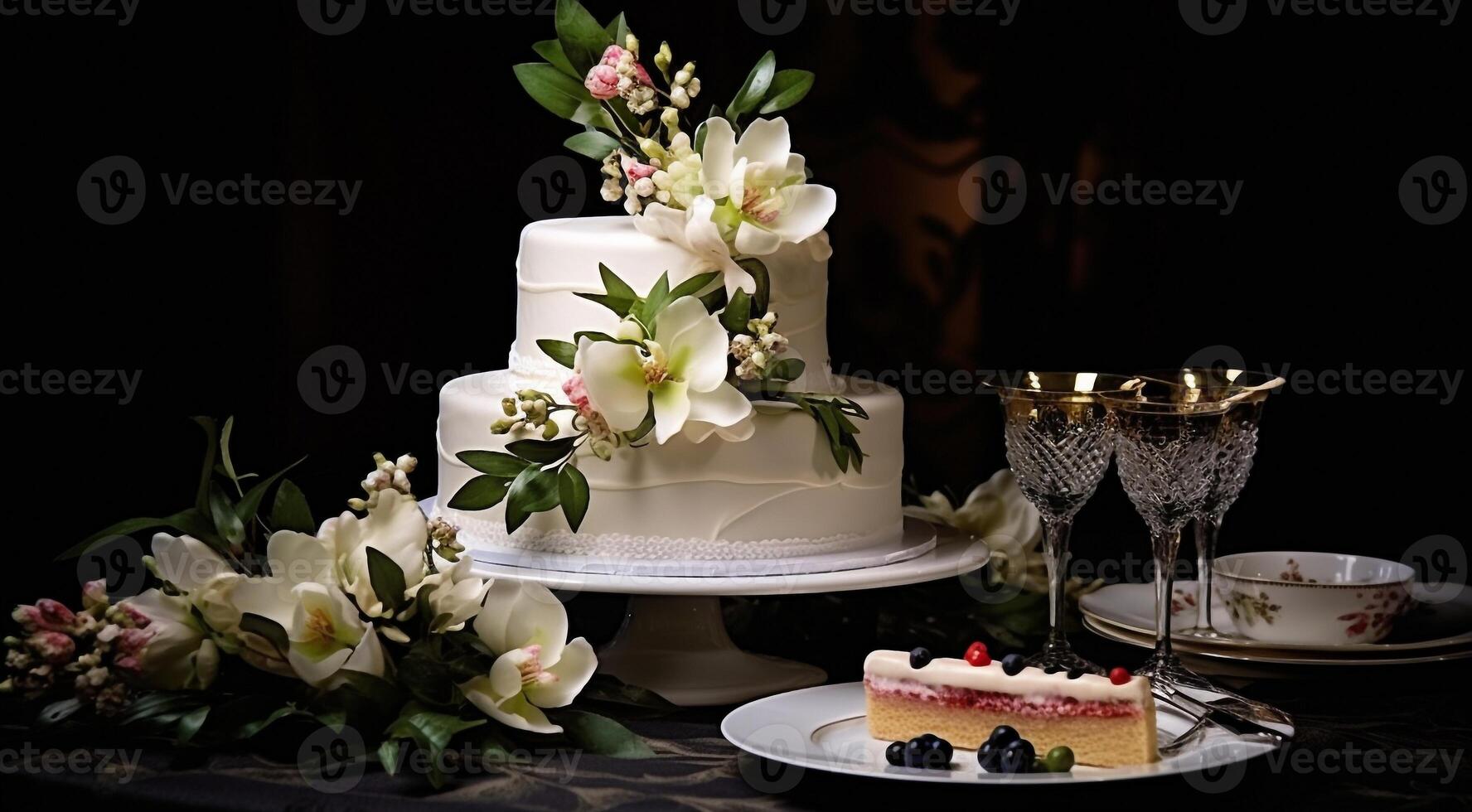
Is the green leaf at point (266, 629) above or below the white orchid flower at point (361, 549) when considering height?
below

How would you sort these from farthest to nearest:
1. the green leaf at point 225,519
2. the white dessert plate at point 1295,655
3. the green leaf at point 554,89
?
the green leaf at point 554,89 < the white dessert plate at point 1295,655 < the green leaf at point 225,519

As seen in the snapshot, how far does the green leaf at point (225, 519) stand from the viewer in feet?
5.65

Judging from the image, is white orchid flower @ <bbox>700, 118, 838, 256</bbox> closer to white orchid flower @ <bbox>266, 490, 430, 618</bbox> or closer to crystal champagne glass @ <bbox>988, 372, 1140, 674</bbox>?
crystal champagne glass @ <bbox>988, 372, 1140, 674</bbox>

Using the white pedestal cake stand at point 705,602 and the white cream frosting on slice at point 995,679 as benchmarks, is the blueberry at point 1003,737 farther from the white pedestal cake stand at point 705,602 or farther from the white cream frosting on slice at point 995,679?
the white pedestal cake stand at point 705,602

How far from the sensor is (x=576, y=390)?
→ 1.82 m

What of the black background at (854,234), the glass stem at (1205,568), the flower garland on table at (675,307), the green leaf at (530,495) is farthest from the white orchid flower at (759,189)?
the black background at (854,234)

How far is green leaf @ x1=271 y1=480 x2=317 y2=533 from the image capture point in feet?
5.58

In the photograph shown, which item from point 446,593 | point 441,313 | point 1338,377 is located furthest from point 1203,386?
point 441,313

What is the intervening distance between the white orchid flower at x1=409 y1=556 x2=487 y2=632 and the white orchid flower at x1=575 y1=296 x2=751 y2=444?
9.6 inches

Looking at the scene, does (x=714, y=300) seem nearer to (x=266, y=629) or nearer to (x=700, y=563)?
(x=700, y=563)

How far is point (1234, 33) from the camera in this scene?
3.33 metres

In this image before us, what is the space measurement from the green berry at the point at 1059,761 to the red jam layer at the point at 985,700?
0.07 m

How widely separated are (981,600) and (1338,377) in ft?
4.24

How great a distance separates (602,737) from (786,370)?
48 centimetres
